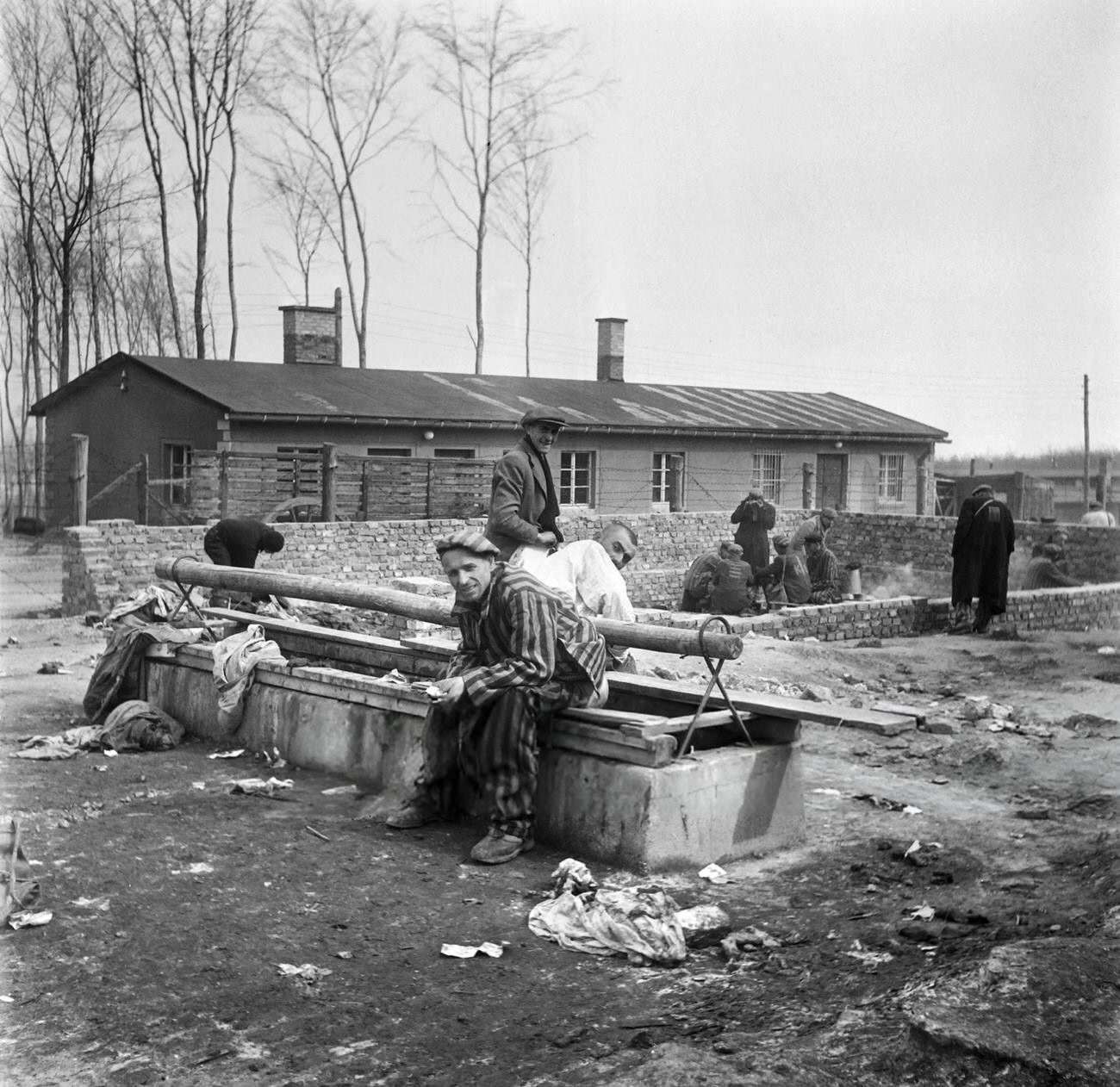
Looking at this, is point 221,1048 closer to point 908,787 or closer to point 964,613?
point 908,787

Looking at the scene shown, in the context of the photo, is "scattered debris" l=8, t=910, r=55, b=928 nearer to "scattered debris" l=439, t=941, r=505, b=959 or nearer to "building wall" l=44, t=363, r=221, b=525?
"scattered debris" l=439, t=941, r=505, b=959

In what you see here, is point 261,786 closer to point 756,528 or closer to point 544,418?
point 544,418

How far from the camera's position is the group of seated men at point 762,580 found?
14.5m

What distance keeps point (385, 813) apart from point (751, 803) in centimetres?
184

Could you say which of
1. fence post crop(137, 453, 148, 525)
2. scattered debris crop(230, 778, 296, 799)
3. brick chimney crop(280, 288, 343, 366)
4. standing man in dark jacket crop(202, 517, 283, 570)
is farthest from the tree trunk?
scattered debris crop(230, 778, 296, 799)

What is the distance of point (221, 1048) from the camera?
3732 millimetres

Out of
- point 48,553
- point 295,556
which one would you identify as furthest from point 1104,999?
point 48,553

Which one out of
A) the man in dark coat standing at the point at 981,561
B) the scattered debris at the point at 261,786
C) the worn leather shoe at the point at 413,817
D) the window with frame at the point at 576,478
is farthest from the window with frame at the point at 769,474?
the worn leather shoe at the point at 413,817

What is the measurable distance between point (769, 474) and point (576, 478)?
4663 mm

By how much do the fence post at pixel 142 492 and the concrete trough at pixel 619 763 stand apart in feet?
35.8

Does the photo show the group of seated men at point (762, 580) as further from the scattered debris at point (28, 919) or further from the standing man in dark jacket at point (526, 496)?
the scattered debris at point (28, 919)

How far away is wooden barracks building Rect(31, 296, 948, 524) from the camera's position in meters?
20.7

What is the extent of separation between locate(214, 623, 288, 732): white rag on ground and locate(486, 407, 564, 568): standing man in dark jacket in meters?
1.64

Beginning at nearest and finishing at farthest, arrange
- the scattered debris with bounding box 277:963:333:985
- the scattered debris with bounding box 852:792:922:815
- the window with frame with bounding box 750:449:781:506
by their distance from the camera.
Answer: the scattered debris with bounding box 277:963:333:985
the scattered debris with bounding box 852:792:922:815
the window with frame with bounding box 750:449:781:506
